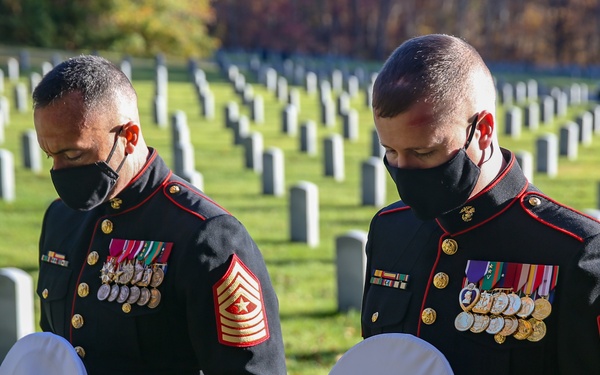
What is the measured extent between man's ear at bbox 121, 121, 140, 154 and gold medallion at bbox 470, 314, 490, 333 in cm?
137

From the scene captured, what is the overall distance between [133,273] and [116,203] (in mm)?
301

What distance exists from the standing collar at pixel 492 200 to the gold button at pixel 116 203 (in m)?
1.28

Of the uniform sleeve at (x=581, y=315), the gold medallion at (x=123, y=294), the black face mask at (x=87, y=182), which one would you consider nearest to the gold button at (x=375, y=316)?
the uniform sleeve at (x=581, y=315)

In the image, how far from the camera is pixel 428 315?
3049mm

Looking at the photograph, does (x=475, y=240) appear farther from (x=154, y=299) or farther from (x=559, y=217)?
(x=154, y=299)

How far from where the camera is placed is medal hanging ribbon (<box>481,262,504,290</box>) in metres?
2.99

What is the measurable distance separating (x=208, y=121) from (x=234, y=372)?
1826 cm

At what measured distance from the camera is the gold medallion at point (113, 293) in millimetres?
3559

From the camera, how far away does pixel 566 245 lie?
2.87 meters

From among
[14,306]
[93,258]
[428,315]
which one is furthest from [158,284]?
[14,306]

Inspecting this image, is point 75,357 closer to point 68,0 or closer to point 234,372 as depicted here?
point 234,372

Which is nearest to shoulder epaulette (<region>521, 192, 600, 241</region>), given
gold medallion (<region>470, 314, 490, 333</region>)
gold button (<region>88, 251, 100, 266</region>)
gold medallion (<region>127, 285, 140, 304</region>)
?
gold medallion (<region>470, 314, 490, 333</region>)

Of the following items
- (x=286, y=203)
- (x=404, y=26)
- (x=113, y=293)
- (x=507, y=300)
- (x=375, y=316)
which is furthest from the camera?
(x=404, y=26)

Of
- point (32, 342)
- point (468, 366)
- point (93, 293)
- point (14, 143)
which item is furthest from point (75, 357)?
point (14, 143)
